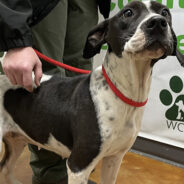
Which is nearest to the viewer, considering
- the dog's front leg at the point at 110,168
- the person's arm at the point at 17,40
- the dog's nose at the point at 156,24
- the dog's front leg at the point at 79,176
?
the dog's nose at the point at 156,24

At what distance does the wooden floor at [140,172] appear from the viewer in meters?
1.69

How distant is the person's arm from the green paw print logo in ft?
3.68

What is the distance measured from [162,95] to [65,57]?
771 millimetres

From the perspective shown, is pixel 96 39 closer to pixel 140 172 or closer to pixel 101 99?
pixel 101 99

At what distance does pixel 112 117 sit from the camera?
98 centimetres

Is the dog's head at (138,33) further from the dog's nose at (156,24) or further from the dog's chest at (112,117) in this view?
the dog's chest at (112,117)

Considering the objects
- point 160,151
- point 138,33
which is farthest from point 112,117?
point 160,151

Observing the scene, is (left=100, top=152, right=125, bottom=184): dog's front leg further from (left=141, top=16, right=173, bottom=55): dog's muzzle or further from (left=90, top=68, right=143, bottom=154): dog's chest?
(left=141, top=16, right=173, bottom=55): dog's muzzle

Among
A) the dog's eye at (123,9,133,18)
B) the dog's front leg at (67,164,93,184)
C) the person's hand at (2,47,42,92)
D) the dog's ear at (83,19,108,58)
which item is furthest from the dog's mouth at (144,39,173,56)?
the dog's front leg at (67,164,93,184)

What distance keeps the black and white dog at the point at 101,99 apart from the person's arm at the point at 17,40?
0.21 m

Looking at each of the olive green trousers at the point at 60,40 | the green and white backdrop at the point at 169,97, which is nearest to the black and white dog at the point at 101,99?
the olive green trousers at the point at 60,40

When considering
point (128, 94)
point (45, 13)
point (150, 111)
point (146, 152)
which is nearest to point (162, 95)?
point (150, 111)

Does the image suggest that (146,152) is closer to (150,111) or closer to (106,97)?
(150,111)

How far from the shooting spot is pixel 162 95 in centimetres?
189
